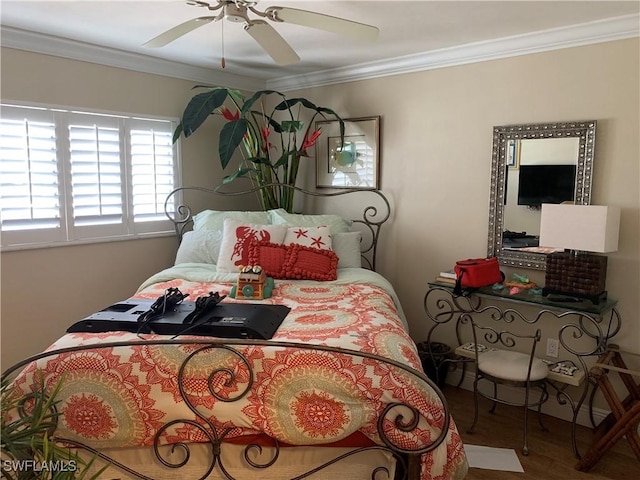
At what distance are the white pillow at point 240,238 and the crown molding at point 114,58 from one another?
1375 millimetres

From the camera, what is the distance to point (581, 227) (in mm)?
2621

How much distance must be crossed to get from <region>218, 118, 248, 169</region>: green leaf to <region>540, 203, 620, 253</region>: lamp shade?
211cm

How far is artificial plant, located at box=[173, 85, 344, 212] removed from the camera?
140 inches

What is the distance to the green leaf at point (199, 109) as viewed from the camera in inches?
138

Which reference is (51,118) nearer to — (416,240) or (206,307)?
(206,307)

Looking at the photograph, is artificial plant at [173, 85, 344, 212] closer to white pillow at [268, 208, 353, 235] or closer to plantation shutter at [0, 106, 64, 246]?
white pillow at [268, 208, 353, 235]

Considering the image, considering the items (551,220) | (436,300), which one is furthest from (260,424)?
(436,300)

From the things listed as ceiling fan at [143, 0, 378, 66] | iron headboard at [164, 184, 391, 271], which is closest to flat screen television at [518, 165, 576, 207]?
iron headboard at [164, 184, 391, 271]

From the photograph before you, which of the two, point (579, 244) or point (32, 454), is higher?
point (579, 244)

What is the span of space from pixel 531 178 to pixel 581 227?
56 cm

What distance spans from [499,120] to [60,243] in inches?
119

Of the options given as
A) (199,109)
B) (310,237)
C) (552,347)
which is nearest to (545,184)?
(552,347)

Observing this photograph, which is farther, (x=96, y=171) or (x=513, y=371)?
(x=96, y=171)

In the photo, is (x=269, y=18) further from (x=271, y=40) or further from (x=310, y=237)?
(x=310, y=237)
